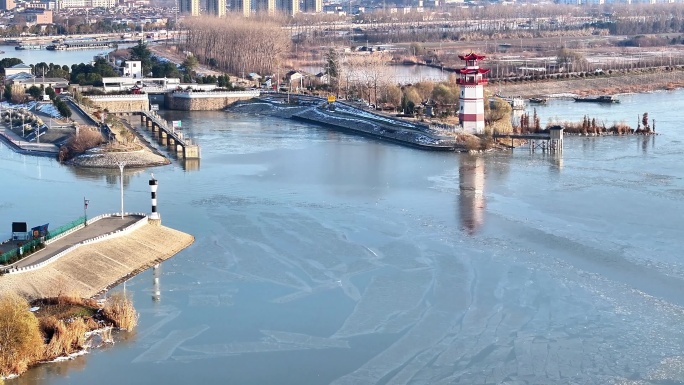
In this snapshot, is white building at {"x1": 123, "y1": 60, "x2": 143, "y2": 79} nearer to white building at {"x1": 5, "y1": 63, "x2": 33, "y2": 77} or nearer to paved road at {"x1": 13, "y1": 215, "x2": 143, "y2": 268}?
white building at {"x1": 5, "y1": 63, "x2": 33, "y2": 77}

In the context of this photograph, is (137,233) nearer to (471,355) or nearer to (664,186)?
(471,355)

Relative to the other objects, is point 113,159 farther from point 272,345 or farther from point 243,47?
point 243,47

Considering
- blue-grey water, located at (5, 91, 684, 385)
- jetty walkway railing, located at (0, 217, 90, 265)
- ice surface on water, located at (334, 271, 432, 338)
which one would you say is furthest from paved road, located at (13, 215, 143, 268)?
ice surface on water, located at (334, 271, 432, 338)

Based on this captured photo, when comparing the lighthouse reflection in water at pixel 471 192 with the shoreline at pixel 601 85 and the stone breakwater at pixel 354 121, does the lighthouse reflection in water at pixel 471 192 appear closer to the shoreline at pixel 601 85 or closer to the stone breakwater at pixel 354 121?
the stone breakwater at pixel 354 121

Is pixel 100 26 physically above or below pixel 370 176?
above

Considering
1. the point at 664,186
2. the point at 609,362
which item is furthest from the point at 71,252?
the point at 664,186

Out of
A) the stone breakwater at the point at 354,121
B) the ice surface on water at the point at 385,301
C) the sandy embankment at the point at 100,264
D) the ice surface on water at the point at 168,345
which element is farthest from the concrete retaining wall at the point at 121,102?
the ice surface on water at the point at 168,345
